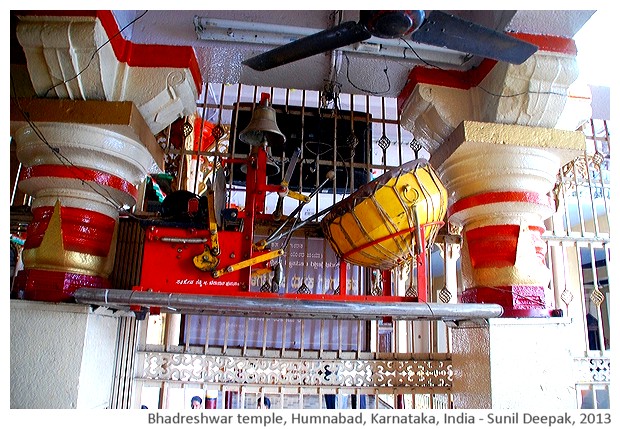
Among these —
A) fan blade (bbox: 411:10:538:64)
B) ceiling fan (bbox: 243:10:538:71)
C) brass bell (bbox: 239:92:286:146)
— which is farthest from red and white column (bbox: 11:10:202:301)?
fan blade (bbox: 411:10:538:64)

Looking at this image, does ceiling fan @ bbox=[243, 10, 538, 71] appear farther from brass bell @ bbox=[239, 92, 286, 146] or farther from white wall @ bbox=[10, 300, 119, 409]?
white wall @ bbox=[10, 300, 119, 409]

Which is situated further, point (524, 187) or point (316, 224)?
point (316, 224)

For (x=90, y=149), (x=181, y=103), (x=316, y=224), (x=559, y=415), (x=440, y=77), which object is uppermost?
(x=440, y=77)

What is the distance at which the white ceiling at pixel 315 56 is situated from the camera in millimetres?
2963

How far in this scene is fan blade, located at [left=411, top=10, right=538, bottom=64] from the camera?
204 cm

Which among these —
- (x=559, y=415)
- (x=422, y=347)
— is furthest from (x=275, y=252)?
(x=422, y=347)

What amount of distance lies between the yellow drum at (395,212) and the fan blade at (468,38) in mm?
832

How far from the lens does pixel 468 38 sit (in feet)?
7.02

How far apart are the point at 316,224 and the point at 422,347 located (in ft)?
27.5

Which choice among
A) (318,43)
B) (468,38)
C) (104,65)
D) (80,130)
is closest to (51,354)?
(80,130)

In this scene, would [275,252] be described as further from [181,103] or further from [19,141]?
[19,141]

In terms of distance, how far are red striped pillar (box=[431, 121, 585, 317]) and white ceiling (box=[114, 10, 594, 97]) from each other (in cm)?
66

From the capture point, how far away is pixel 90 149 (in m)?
3.02

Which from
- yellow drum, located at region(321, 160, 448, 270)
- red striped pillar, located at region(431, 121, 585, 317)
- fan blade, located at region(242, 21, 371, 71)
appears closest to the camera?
fan blade, located at region(242, 21, 371, 71)
